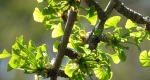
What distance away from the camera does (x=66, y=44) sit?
1.74ft

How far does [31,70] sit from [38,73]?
0.6 inches

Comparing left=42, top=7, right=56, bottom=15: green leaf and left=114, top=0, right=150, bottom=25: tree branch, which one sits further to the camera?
left=114, top=0, right=150, bottom=25: tree branch

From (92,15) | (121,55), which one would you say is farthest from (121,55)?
(92,15)

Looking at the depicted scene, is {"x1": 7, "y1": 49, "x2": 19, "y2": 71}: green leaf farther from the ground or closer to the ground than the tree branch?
closer to the ground

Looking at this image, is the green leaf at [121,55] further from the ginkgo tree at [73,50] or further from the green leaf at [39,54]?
the green leaf at [39,54]

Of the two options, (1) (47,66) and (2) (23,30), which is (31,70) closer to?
(1) (47,66)

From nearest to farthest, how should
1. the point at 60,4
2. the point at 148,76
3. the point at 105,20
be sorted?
the point at 60,4 < the point at 105,20 < the point at 148,76

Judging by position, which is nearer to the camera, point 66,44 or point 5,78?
point 66,44

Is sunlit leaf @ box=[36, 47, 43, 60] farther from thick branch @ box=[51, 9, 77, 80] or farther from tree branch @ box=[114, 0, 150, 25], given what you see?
tree branch @ box=[114, 0, 150, 25]

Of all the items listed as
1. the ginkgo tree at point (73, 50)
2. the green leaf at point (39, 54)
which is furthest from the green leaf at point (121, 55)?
the green leaf at point (39, 54)

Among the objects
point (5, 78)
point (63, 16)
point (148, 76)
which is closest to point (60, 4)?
point (63, 16)

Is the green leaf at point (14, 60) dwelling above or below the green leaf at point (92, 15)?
below

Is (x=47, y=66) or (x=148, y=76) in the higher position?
(x=47, y=66)

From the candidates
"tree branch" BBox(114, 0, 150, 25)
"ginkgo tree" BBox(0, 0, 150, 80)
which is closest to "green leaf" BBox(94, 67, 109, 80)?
"ginkgo tree" BBox(0, 0, 150, 80)
